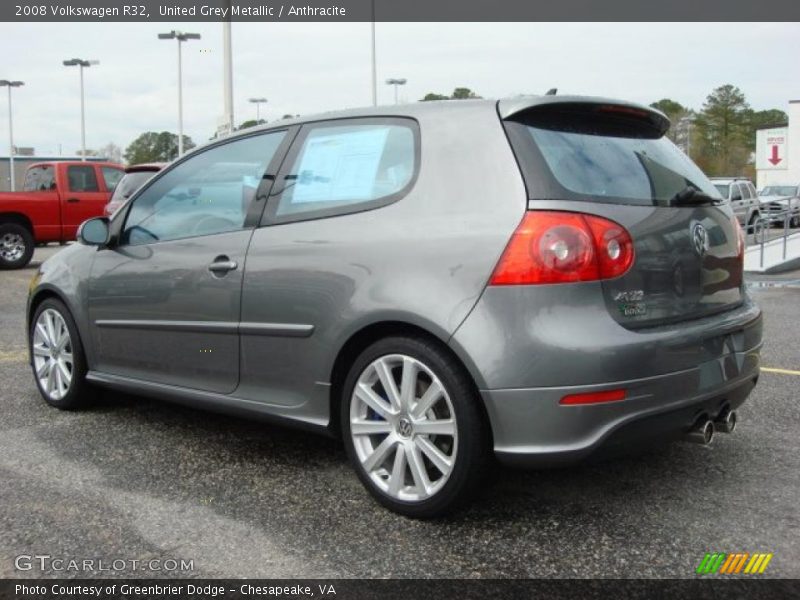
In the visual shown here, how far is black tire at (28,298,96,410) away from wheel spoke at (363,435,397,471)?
223cm

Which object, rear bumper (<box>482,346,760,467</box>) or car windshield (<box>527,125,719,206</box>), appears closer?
rear bumper (<box>482,346,760,467</box>)

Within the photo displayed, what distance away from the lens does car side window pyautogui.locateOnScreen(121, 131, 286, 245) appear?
385 cm

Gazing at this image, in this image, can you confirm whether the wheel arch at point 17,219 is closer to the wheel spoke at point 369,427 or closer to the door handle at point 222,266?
the door handle at point 222,266

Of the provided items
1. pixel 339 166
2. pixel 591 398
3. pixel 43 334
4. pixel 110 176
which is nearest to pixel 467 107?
pixel 339 166

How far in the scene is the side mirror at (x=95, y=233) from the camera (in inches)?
178

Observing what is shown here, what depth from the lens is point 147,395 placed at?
4262 mm

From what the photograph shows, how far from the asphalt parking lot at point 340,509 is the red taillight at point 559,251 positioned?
0.95 m

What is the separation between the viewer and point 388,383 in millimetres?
3123

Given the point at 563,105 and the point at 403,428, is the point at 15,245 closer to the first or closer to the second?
the point at 403,428

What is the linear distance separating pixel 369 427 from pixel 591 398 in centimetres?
90

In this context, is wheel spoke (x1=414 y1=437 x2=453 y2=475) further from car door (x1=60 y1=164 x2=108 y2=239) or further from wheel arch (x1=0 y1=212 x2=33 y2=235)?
wheel arch (x1=0 y1=212 x2=33 y2=235)

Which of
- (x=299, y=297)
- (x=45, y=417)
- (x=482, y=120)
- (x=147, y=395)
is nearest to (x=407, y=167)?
(x=482, y=120)

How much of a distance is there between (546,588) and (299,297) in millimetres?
1486

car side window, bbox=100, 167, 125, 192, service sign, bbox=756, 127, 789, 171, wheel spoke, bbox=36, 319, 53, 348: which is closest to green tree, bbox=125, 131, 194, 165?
service sign, bbox=756, 127, 789, 171
